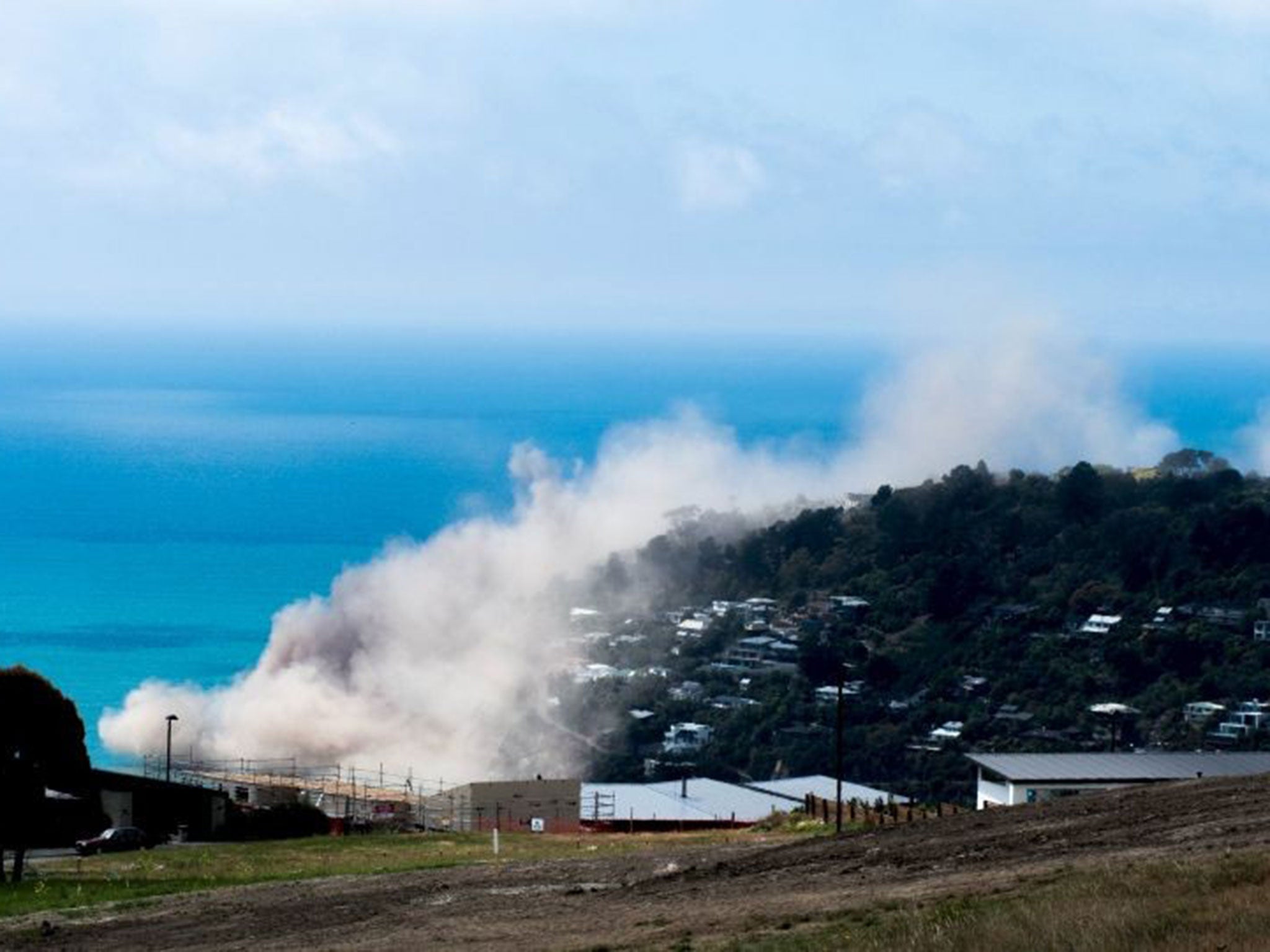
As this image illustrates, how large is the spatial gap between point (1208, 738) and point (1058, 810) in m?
40.5

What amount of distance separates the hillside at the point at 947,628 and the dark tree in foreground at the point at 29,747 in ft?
109

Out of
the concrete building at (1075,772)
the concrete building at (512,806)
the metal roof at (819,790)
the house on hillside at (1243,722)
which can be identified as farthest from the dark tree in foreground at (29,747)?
the house on hillside at (1243,722)

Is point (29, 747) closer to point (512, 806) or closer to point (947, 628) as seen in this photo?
point (512, 806)

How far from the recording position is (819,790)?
58.5m

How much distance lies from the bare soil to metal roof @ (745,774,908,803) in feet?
73.6

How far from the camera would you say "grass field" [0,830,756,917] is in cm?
3247

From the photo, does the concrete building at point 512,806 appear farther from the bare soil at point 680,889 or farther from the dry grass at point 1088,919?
the dry grass at point 1088,919

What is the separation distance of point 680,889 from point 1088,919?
27.6 ft

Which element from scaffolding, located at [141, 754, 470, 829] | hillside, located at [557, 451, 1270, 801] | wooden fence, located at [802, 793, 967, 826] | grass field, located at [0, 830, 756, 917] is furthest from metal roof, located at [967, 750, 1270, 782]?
hillside, located at [557, 451, 1270, 801]

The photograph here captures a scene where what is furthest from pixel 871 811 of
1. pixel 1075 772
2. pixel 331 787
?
pixel 331 787

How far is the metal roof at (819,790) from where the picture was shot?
5600cm

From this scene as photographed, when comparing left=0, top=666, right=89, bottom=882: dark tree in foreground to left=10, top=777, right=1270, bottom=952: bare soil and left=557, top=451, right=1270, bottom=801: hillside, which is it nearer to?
left=10, top=777, right=1270, bottom=952: bare soil

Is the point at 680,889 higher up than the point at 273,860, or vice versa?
the point at 273,860

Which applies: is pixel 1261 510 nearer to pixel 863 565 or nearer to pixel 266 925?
pixel 863 565
